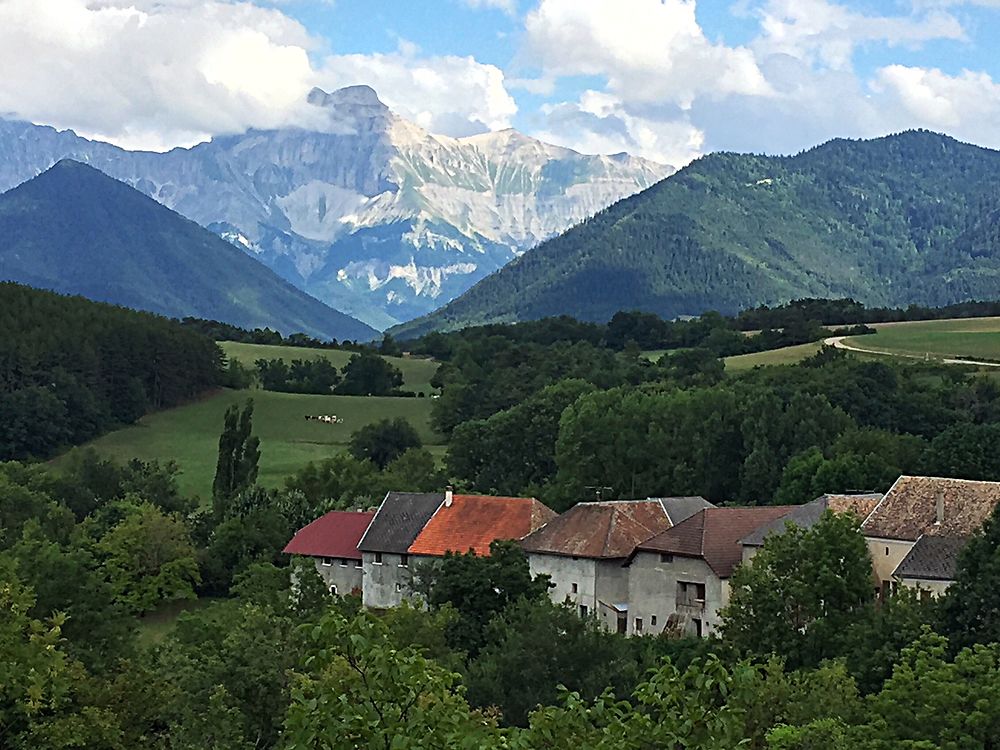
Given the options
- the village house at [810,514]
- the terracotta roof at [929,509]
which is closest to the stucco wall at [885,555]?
the terracotta roof at [929,509]

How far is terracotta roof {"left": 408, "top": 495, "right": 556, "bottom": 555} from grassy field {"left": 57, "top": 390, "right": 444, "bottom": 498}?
35.0 meters

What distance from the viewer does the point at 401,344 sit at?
647ft

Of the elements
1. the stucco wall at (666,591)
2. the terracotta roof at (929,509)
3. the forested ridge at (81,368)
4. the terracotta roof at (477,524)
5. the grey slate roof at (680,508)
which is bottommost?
the stucco wall at (666,591)

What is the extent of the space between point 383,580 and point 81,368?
73.2 m

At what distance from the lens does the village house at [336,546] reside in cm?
7106

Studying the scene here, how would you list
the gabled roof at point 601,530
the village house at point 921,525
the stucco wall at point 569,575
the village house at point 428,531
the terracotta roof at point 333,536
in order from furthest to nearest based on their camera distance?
1. the terracotta roof at point 333,536
2. the village house at point 428,531
3. the gabled roof at point 601,530
4. the stucco wall at point 569,575
5. the village house at point 921,525

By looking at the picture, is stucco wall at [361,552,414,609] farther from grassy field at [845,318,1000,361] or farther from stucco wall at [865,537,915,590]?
grassy field at [845,318,1000,361]

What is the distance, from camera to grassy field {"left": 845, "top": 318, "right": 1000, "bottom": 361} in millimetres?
131375

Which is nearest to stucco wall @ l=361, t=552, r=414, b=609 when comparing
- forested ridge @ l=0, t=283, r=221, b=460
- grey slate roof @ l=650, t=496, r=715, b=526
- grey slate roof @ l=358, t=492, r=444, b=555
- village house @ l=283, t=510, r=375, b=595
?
grey slate roof @ l=358, t=492, r=444, b=555

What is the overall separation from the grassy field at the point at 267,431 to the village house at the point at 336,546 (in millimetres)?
28239

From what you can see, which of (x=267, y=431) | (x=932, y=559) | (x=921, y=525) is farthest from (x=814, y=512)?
(x=267, y=431)

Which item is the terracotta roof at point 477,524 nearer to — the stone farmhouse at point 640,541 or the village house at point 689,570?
the stone farmhouse at point 640,541

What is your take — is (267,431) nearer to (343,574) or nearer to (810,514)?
(343,574)

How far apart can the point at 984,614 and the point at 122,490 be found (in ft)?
229
